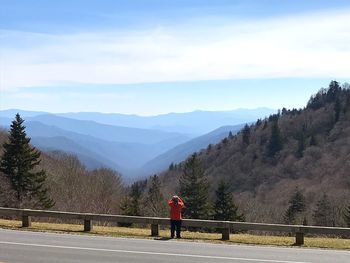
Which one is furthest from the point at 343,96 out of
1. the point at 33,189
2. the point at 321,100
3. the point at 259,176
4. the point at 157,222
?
the point at 157,222

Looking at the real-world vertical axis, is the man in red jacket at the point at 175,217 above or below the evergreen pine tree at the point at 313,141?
below

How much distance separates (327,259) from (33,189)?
121 feet

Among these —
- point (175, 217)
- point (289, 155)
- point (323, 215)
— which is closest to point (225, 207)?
point (323, 215)

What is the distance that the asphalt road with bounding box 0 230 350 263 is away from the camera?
12.5m

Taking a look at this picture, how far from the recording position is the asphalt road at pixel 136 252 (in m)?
12.5

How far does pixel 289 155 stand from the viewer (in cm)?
16962

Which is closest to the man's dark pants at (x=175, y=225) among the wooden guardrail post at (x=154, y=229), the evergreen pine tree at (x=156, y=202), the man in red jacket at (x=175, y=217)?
the man in red jacket at (x=175, y=217)

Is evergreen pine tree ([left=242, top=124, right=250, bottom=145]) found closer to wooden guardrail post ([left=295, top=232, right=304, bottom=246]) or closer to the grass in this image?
the grass

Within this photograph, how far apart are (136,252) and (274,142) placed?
6488 inches

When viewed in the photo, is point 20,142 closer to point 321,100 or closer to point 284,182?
point 284,182

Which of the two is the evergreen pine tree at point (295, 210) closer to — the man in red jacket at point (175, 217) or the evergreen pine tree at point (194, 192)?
the evergreen pine tree at point (194, 192)

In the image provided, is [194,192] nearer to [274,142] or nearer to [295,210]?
[295,210]

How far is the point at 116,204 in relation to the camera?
2351 inches

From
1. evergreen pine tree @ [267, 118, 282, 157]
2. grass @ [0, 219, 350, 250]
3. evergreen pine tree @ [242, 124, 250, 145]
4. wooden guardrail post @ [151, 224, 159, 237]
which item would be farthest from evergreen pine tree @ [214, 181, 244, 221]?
evergreen pine tree @ [242, 124, 250, 145]
